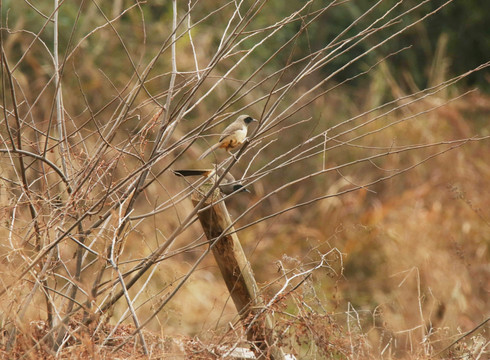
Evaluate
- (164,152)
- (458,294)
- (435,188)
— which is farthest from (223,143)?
(435,188)

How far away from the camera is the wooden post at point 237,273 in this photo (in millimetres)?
3236

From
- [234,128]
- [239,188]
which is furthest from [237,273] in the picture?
[234,128]

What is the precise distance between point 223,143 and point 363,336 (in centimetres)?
114

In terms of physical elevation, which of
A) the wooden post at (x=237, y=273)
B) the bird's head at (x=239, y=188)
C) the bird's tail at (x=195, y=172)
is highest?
the bird's tail at (x=195, y=172)

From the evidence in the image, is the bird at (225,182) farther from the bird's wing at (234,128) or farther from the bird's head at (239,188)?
the bird's wing at (234,128)

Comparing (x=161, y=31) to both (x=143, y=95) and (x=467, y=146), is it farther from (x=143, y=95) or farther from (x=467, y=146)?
(x=467, y=146)

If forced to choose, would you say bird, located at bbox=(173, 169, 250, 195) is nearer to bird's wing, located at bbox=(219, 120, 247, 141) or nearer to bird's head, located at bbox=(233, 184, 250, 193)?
bird's head, located at bbox=(233, 184, 250, 193)

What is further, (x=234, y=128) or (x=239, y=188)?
(x=234, y=128)

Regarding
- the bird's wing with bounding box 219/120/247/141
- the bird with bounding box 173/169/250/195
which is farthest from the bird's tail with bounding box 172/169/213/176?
the bird's wing with bounding box 219/120/247/141

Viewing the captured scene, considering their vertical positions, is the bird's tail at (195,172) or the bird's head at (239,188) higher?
the bird's tail at (195,172)

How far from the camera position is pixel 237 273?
3.40m

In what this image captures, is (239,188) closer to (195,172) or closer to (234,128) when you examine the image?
(195,172)

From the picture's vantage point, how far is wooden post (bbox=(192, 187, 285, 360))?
324cm

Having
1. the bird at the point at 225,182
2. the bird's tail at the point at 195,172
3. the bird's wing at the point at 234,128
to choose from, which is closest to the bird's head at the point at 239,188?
the bird at the point at 225,182
